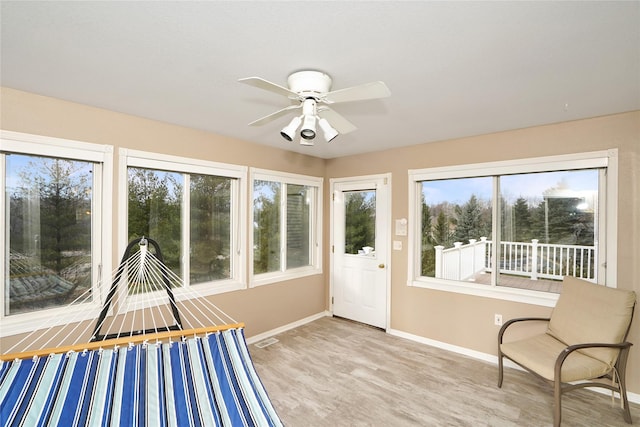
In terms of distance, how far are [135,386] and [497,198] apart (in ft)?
11.6

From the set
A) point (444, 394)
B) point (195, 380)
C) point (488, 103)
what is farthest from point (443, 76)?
point (444, 394)

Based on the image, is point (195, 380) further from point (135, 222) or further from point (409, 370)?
point (409, 370)

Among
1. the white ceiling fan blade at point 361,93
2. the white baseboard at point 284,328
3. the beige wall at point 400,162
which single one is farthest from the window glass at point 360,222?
the white ceiling fan blade at point 361,93

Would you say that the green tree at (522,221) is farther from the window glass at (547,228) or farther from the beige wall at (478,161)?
the beige wall at (478,161)

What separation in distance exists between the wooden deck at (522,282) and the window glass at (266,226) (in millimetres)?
2467

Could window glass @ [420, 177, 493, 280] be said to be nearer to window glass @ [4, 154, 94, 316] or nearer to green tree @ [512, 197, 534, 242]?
green tree @ [512, 197, 534, 242]

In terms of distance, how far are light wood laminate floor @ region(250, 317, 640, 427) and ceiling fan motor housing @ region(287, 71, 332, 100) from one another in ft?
7.65

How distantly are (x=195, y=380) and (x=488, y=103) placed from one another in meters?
2.77

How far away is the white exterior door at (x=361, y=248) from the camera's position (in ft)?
13.4

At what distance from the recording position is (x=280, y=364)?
3.11m

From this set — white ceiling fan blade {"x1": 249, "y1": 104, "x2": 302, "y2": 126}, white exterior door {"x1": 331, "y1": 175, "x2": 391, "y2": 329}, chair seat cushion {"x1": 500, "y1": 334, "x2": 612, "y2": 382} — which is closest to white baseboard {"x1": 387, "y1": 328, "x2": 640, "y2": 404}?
white exterior door {"x1": 331, "y1": 175, "x2": 391, "y2": 329}

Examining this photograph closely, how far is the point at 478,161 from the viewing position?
3312mm

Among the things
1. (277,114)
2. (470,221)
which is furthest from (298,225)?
(277,114)

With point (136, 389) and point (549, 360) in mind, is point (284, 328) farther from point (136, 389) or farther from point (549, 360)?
point (549, 360)
